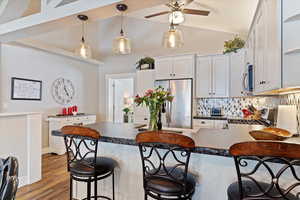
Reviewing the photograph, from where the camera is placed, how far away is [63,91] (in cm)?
515

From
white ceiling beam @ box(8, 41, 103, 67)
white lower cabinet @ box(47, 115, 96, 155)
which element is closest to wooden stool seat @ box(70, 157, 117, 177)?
white lower cabinet @ box(47, 115, 96, 155)

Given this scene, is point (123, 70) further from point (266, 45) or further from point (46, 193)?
point (266, 45)

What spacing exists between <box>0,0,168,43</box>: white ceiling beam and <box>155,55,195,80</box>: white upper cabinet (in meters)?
2.56

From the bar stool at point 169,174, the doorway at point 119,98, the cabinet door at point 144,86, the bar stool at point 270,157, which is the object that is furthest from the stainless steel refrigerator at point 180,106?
the bar stool at point 270,157

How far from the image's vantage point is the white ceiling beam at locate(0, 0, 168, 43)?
1948 millimetres

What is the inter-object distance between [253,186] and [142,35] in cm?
497

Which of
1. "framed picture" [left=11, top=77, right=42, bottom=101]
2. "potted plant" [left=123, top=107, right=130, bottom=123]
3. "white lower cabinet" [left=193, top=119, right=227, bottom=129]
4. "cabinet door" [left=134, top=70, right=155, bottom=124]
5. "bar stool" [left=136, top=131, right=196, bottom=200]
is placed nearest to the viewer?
"bar stool" [left=136, top=131, right=196, bottom=200]

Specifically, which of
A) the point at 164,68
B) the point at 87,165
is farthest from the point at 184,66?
the point at 87,165

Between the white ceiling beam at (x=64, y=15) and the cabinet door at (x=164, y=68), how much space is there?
8.38 feet

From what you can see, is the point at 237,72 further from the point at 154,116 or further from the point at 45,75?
the point at 45,75

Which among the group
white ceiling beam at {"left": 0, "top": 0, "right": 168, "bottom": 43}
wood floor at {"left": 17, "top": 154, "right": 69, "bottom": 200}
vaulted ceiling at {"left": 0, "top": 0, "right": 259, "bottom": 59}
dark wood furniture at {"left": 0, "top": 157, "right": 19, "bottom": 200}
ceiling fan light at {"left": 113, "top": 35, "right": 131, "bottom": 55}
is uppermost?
vaulted ceiling at {"left": 0, "top": 0, "right": 259, "bottom": 59}

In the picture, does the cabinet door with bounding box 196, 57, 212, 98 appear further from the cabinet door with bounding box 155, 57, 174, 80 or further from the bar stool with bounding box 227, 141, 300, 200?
the bar stool with bounding box 227, 141, 300, 200

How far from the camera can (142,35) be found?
540cm

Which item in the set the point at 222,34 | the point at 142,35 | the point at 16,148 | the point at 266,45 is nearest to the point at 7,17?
the point at 16,148
